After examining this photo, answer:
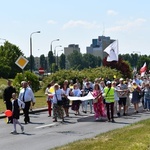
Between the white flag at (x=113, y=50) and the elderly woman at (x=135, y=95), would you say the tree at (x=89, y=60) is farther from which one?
the elderly woman at (x=135, y=95)

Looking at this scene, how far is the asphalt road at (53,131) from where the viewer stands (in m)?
13.9

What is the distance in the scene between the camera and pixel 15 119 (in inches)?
655

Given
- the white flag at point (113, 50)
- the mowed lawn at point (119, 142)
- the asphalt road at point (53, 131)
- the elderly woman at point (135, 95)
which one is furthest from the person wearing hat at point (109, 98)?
the white flag at point (113, 50)

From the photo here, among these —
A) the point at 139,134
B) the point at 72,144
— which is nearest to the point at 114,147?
the point at 72,144

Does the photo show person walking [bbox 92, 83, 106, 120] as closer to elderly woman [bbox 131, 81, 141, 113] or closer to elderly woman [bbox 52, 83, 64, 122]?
elderly woman [bbox 52, 83, 64, 122]

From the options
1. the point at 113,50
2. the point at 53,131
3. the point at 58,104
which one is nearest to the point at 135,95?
the point at 113,50

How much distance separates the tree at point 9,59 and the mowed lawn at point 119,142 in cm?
6861

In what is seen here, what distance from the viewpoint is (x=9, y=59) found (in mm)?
92062

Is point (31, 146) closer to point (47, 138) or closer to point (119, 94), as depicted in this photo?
point (47, 138)

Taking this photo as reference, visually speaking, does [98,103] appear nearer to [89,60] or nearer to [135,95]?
[135,95]

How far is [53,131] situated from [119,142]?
467cm

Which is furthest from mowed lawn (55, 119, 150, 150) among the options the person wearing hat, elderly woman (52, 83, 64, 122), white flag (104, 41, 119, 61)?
white flag (104, 41, 119, 61)

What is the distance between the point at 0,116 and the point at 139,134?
1030cm

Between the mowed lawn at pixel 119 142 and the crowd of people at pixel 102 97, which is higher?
the crowd of people at pixel 102 97
